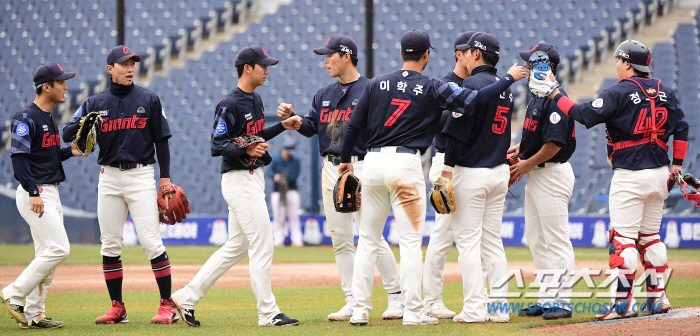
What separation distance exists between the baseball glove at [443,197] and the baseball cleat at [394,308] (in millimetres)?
961

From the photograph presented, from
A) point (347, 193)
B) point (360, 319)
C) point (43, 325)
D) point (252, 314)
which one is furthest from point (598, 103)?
point (43, 325)

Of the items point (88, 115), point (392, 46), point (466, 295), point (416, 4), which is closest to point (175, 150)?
point (392, 46)

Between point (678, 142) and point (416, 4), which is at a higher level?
point (416, 4)

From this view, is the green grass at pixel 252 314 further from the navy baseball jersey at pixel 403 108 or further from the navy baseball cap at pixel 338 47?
the navy baseball cap at pixel 338 47

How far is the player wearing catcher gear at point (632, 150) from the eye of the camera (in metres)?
5.31

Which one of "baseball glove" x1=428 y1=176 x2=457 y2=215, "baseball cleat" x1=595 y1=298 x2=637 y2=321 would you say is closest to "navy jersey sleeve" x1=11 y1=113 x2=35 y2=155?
"baseball glove" x1=428 y1=176 x2=457 y2=215

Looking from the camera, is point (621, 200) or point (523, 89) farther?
point (523, 89)

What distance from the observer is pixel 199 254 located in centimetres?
1308

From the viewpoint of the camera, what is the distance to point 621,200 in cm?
539

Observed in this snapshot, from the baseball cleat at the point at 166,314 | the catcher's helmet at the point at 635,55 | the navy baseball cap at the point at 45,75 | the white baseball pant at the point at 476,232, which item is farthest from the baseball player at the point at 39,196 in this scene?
the catcher's helmet at the point at 635,55

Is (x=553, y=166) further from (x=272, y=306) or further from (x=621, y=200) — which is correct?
(x=272, y=306)

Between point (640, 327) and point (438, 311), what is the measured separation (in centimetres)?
149

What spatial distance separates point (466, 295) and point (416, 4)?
663 inches

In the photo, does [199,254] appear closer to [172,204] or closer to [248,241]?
[172,204]
